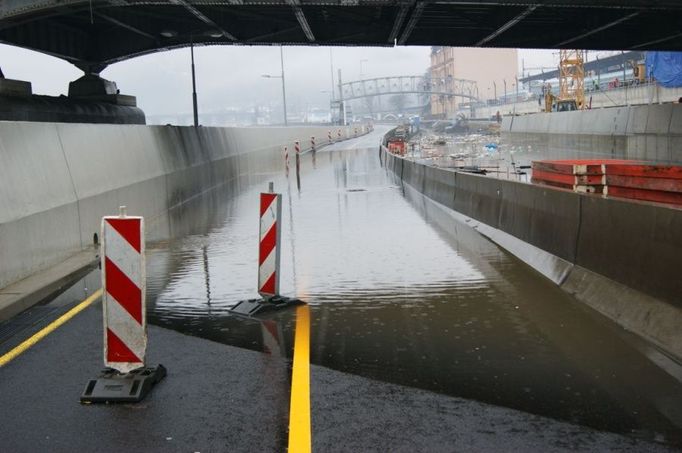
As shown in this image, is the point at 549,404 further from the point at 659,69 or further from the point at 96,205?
the point at 659,69

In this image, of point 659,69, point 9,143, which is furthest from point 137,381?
point 659,69

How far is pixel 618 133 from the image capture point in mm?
45562

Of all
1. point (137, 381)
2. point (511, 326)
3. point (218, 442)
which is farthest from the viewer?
point (511, 326)

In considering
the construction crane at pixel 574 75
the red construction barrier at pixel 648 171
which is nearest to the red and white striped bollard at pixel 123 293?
the red construction barrier at pixel 648 171

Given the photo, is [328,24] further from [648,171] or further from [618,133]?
[618,133]

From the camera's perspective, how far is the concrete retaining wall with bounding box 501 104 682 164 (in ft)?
123

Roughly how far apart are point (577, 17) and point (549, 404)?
21144mm

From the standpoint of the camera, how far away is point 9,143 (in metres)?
10.1

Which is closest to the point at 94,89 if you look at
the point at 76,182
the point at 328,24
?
the point at 328,24

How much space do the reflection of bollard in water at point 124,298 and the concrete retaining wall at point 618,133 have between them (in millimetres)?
34127

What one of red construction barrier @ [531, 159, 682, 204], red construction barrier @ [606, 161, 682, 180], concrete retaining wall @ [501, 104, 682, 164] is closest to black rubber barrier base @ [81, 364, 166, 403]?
red construction barrier @ [531, 159, 682, 204]

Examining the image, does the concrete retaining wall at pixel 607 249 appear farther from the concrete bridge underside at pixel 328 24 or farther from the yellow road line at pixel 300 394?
the concrete bridge underside at pixel 328 24

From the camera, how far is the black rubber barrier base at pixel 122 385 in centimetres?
551

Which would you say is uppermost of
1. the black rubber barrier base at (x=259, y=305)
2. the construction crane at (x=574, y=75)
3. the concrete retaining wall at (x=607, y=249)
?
the construction crane at (x=574, y=75)
